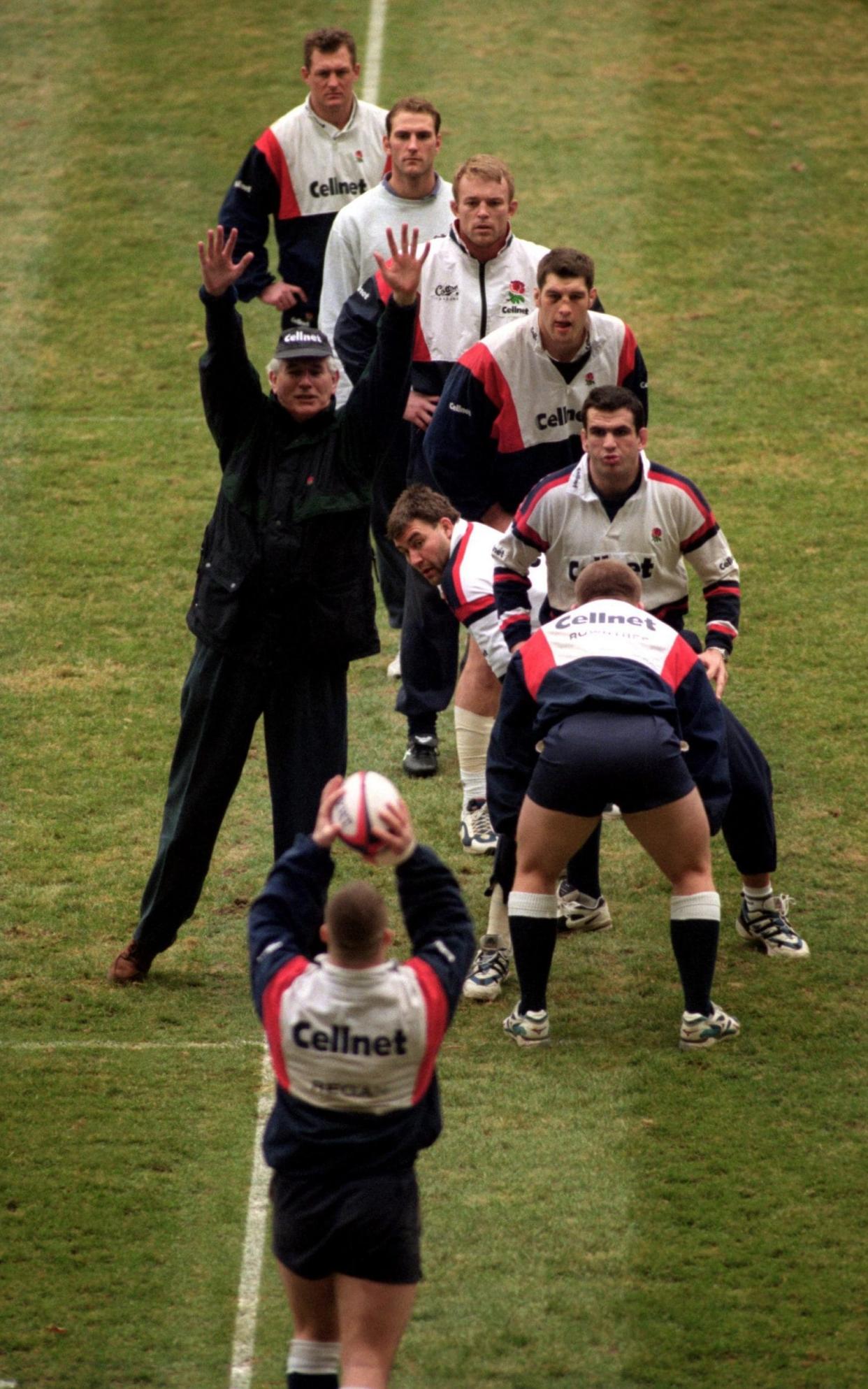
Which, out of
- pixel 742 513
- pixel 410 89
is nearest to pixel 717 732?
pixel 742 513

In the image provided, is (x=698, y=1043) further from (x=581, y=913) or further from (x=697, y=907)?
(x=581, y=913)

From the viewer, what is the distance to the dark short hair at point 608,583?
A: 6.19 metres

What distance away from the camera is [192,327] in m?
13.1

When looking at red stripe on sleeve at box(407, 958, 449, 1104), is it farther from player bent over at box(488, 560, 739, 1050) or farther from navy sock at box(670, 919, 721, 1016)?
navy sock at box(670, 919, 721, 1016)

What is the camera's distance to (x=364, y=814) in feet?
14.2

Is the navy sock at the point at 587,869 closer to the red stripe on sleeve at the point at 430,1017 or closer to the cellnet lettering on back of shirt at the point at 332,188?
the red stripe on sleeve at the point at 430,1017

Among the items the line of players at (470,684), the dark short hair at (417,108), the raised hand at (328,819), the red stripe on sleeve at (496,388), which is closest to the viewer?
the line of players at (470,684)

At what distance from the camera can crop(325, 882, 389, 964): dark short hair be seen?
4.16 m

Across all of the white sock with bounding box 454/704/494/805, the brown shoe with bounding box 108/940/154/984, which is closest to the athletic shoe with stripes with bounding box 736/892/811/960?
the white sock with bounding box 454/704/494/805

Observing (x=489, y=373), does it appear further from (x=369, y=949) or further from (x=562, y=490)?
(x=369, y=949)

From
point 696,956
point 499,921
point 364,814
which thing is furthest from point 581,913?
point 364,814

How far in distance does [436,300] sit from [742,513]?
10.5 ft

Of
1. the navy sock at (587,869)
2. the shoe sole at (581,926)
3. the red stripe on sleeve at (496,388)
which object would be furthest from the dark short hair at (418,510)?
the shoe sole at (581,926)

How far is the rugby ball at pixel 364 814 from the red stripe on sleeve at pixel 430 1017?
0.26m
